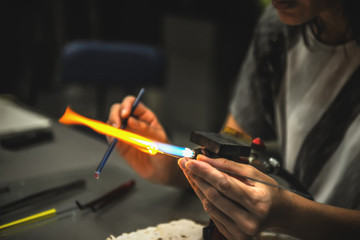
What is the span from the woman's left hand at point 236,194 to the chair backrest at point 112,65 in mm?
1419

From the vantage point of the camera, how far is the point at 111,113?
2.72ft

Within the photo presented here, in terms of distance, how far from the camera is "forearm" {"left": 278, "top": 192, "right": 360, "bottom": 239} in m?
0.58

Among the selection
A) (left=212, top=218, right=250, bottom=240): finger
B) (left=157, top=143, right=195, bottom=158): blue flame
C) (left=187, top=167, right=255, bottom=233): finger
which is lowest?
(left=212, top=218, right=250, bottom=240): finger

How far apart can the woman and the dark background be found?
6.71ft

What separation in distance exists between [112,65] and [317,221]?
4.96ft

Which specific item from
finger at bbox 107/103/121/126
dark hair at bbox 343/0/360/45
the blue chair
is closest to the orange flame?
finger at bbox 107/103/121/126

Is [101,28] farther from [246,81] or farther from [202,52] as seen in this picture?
[246,81]

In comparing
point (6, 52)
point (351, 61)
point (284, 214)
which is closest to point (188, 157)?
point (284, 214)

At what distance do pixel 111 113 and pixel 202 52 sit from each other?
2689mm

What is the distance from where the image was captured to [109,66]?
6.24ft

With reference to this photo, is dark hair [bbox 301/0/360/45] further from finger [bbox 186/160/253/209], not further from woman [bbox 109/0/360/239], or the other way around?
finger [bbox 186/160/253/209]

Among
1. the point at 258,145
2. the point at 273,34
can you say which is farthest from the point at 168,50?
the point at 258,145

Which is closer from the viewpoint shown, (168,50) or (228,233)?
(228,233)

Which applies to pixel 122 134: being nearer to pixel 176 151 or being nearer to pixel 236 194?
pixel 176 151
